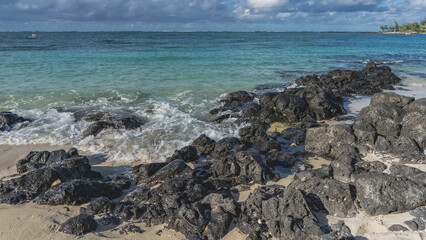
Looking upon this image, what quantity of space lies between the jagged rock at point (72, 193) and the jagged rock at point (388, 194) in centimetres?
560

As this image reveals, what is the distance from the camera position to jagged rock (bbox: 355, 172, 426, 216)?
555 cm

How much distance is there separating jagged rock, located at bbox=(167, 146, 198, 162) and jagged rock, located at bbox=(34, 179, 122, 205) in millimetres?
2406

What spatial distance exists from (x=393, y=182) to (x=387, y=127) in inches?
170

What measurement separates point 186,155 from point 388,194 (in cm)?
531

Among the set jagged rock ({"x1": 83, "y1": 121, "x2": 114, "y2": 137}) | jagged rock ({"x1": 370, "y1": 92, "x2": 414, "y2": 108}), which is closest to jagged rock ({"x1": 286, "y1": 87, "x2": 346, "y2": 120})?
jagged rock ({"x1": 370, "y1": 92, "x2": 414, "y2": 108})

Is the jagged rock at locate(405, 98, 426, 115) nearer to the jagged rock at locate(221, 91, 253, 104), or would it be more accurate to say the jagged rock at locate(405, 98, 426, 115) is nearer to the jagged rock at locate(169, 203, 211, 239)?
the jagged rock at locate(221, 91, 253, 104)

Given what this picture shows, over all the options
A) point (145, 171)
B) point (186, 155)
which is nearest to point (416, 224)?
point (186, 155)

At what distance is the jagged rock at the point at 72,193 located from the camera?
630 centimetres

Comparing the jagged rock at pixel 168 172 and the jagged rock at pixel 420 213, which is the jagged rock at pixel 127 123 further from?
the jagged rock at pixel 420 213

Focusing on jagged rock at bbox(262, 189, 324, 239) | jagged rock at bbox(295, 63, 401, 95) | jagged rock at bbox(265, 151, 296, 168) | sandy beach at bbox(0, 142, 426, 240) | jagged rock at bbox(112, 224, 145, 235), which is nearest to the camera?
jagged rock at bbox(262, 189, 324, 239)

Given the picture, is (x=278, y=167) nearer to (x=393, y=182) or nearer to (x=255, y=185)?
(x=255, y=185)

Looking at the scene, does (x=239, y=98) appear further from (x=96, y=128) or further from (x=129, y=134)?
(x=96, y=128)

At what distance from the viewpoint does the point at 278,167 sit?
8148mm

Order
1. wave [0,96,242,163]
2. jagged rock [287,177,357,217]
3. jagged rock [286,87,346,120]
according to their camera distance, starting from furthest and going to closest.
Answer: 1. jagged rock [286,87,346,120]
2. wave [0,96,242,163]
3. jagged rock [287,177,357,217]
